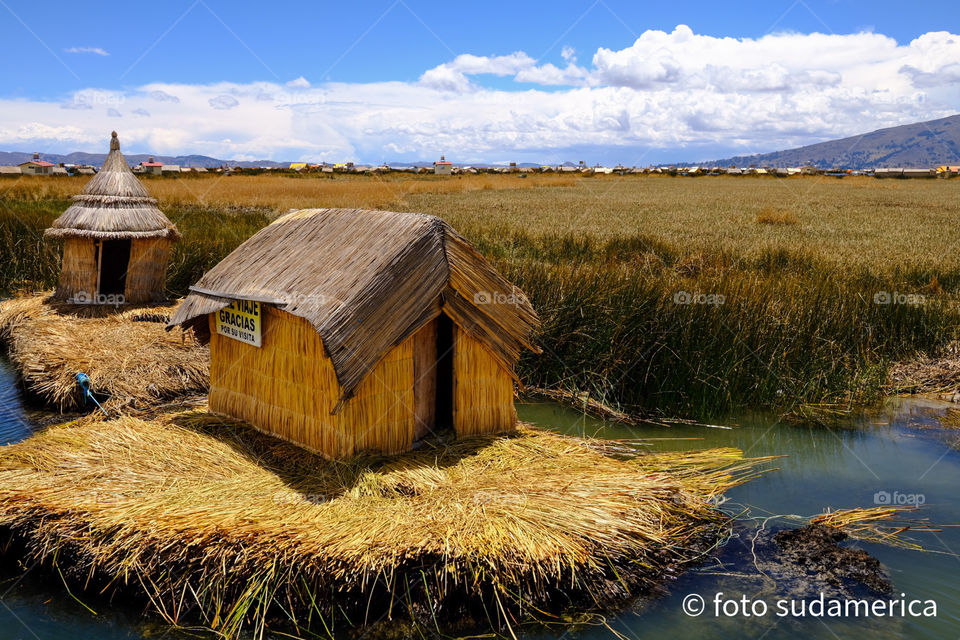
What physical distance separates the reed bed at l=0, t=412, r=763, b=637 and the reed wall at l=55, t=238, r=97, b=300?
6282 mm

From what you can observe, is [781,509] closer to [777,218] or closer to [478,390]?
[478,390]

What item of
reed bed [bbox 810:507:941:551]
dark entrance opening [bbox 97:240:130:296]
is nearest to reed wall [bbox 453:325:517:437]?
reed bed [bbox 810:507:941:551]

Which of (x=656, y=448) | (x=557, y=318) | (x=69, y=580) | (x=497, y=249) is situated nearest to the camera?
(x=69, y=580)

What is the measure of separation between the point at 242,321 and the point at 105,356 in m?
3.89

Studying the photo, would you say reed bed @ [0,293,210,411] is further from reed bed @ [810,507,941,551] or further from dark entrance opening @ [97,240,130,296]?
reed bed @ [810,507,941,551]

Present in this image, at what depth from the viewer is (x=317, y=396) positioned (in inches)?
240

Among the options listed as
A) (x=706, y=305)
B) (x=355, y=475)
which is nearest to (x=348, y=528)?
(x=355, y=475)

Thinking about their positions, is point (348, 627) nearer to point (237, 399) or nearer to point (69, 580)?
point (69, 580)

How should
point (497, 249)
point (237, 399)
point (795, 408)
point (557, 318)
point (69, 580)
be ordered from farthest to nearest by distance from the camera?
1. point (497, 249)
2. point (557, 318)
3. point (795, 408)
4. point (237, 399)
5. point (69, 580)

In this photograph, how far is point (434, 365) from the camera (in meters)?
6.72

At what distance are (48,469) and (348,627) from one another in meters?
2.91

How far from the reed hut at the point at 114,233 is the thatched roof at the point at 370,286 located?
Answer: 210 inches

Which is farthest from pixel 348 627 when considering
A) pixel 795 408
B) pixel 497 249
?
pixel 497 249

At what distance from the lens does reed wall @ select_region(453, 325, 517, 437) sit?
253 inches
